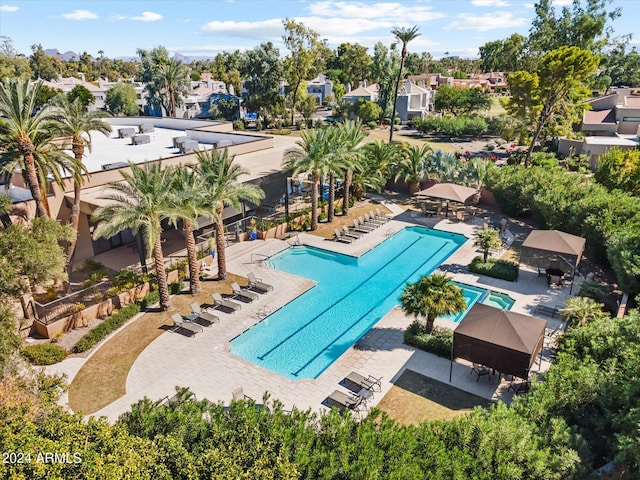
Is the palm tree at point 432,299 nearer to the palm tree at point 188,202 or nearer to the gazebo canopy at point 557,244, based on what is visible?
the gazebo canopy at point 557,244

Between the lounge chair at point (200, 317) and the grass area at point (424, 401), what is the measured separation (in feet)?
28.3

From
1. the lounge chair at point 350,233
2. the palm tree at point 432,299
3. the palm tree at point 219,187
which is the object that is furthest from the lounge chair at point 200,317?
the lounge chair at point 350,233

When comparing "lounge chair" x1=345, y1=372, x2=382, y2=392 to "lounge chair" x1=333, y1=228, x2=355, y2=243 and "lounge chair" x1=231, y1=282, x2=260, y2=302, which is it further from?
"lounge chair" x1=333, y1=228, x2=355, y2=243

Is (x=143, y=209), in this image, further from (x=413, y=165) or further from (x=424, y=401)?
(x=413, y=165)

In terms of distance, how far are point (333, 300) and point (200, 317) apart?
6.65 metres

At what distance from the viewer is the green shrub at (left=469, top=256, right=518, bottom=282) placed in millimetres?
23361

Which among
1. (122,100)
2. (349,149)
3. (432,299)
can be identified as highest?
(122,100)

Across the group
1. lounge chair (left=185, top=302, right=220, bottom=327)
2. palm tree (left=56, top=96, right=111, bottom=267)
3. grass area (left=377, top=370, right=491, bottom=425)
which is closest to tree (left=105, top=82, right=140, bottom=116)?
palm tree (left=56, top=96, right=111, bottom=267)

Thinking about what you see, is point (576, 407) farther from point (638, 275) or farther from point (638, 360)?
point (638, 275)

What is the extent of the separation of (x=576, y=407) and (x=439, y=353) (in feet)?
18.7

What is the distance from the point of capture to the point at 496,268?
2392cm

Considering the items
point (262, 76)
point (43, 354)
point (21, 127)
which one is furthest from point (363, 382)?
point (262, 76)

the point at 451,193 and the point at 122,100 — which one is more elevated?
the point at 122,100

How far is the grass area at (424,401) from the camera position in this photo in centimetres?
1407
